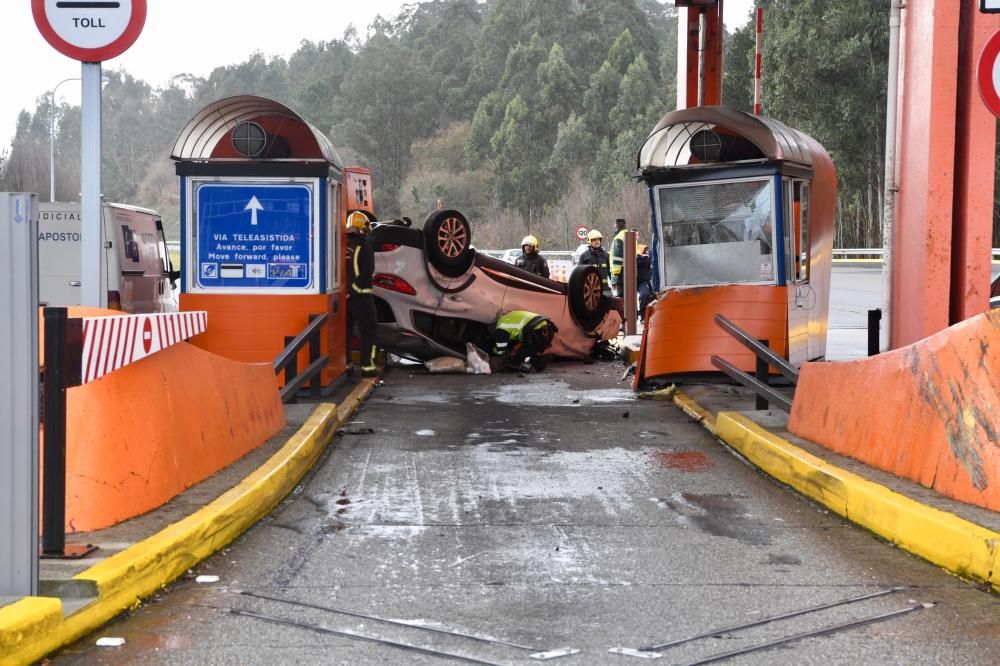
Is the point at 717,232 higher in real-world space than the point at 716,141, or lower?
Answer: lower

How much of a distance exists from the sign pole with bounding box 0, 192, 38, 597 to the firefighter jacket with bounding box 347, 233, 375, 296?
33.2 feet

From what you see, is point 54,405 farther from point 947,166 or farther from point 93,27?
point 947,166

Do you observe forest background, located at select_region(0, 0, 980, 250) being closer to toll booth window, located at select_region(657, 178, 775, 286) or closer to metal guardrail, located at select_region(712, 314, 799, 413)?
toll booth window, located at select_region(657, 178, 775, 286)

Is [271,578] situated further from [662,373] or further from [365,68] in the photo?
[365,68]

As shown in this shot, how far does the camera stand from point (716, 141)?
1395cm

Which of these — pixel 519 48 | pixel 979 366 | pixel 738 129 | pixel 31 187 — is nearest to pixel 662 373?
pixel 738 129

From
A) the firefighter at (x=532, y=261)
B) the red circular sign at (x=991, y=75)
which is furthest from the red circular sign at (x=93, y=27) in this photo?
the firefighter at (x=532, y=261)

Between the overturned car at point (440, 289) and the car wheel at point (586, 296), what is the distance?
473 millimetres

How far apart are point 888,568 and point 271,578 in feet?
9.68

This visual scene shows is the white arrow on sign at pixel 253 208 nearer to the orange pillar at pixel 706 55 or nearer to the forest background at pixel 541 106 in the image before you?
the orange pillar at pixel 706 55

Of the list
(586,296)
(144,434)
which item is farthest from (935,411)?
(586,296)

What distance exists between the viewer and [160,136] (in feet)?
471

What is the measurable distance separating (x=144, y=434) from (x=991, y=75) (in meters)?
4.86

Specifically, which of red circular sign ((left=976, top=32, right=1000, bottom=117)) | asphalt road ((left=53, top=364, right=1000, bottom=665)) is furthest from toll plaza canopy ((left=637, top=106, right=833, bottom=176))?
red circular sign ((left=976, top=32, right=1000, bottom=117))
